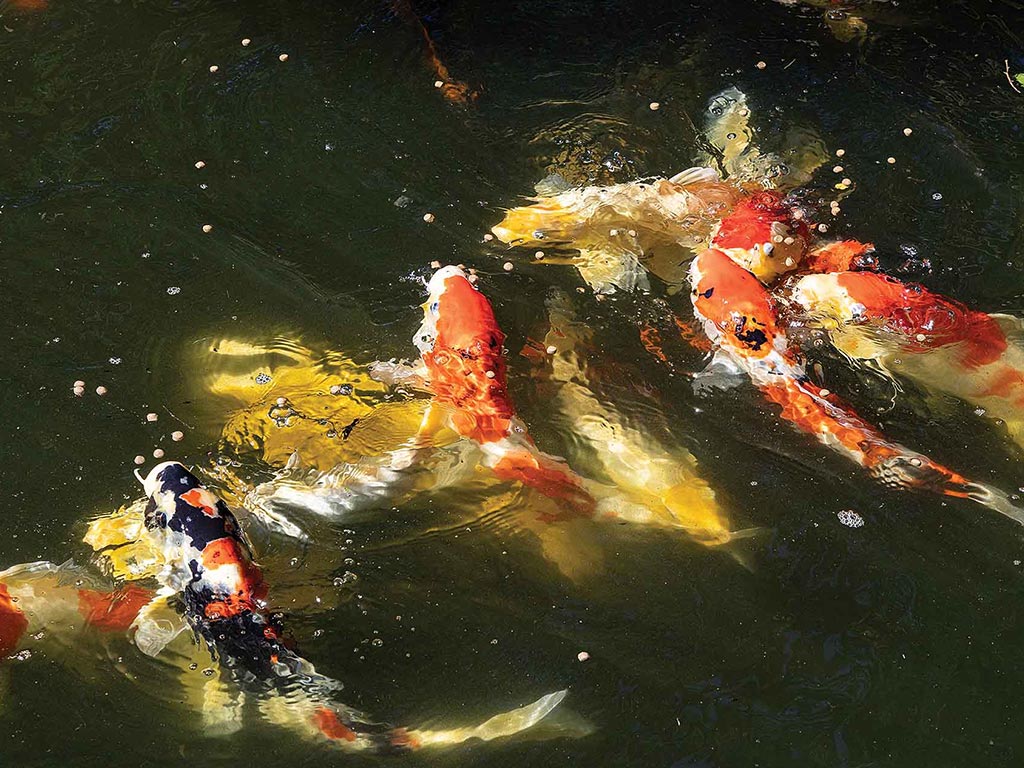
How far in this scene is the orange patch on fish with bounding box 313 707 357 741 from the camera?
148 inches

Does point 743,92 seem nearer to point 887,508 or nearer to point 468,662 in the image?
point 887,508

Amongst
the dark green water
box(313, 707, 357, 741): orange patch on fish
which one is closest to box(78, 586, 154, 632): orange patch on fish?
the dark green water

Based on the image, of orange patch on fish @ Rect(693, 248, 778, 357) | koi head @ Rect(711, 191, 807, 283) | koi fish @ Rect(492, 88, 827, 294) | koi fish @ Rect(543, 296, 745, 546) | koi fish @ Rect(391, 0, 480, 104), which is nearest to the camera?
koi fish @ Rect(543, 296, 745, 546)

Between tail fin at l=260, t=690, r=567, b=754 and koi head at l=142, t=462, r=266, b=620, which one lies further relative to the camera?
koi head at l=142, t=462, r=266, b=620

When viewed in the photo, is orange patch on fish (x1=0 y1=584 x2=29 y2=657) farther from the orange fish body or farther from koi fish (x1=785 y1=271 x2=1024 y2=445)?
koi fish (x1=785 y1=271 x2=1024 y2=445)

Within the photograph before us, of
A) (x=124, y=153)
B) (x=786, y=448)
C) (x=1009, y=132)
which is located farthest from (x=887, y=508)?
(x=124, y=153)

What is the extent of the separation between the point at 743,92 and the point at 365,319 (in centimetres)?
265

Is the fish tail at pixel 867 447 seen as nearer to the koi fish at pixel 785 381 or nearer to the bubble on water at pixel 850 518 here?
the koi fish at pixel 785 381

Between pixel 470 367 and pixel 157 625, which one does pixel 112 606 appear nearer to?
pixel 157 625

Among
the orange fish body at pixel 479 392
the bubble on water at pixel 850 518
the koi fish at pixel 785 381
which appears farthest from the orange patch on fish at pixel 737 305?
the orange fish body at pixel 479 392

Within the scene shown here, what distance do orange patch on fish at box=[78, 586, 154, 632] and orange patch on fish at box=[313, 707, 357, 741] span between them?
0.88m

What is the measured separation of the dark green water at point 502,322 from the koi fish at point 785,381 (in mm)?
94

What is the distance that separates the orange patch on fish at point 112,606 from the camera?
4090 millimetres

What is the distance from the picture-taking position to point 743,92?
19.8 feet
